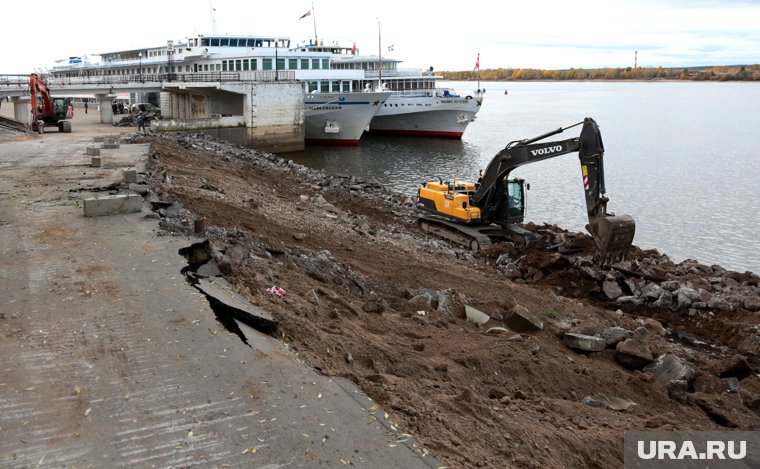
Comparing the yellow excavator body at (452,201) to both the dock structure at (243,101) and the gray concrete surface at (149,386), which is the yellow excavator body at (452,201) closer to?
the gray concrete surface at (149,386)

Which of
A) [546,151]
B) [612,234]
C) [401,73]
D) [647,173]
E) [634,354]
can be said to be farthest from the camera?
[401,73]

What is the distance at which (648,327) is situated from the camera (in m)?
13.3

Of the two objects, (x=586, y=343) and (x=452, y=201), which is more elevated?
(x=452, y=201)

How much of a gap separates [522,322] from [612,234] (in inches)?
216

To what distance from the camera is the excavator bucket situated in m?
15.4

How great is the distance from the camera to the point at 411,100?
55.3 metres

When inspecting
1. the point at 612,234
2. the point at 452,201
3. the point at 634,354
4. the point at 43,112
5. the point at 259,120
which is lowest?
the point at 634,354

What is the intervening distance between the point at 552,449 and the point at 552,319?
241 inches

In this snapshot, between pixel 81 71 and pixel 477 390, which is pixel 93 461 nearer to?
pixel 477 390

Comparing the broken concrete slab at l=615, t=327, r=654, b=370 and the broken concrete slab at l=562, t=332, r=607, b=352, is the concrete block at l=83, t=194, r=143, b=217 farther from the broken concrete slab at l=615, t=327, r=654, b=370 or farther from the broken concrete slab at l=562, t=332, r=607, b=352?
the broken concrete slab at l=615, t=327, r=654, b=370

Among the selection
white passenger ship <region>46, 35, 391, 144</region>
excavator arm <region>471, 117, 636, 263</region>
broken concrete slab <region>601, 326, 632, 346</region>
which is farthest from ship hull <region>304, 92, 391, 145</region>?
broken concrete slab <region>601, 326, 632, 346</region>

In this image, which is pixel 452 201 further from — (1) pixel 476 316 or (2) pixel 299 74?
(2) pixel 299 74

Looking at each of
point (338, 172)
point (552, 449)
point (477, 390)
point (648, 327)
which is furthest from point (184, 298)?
point (338, 172)

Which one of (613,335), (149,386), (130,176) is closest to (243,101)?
(130,176)
